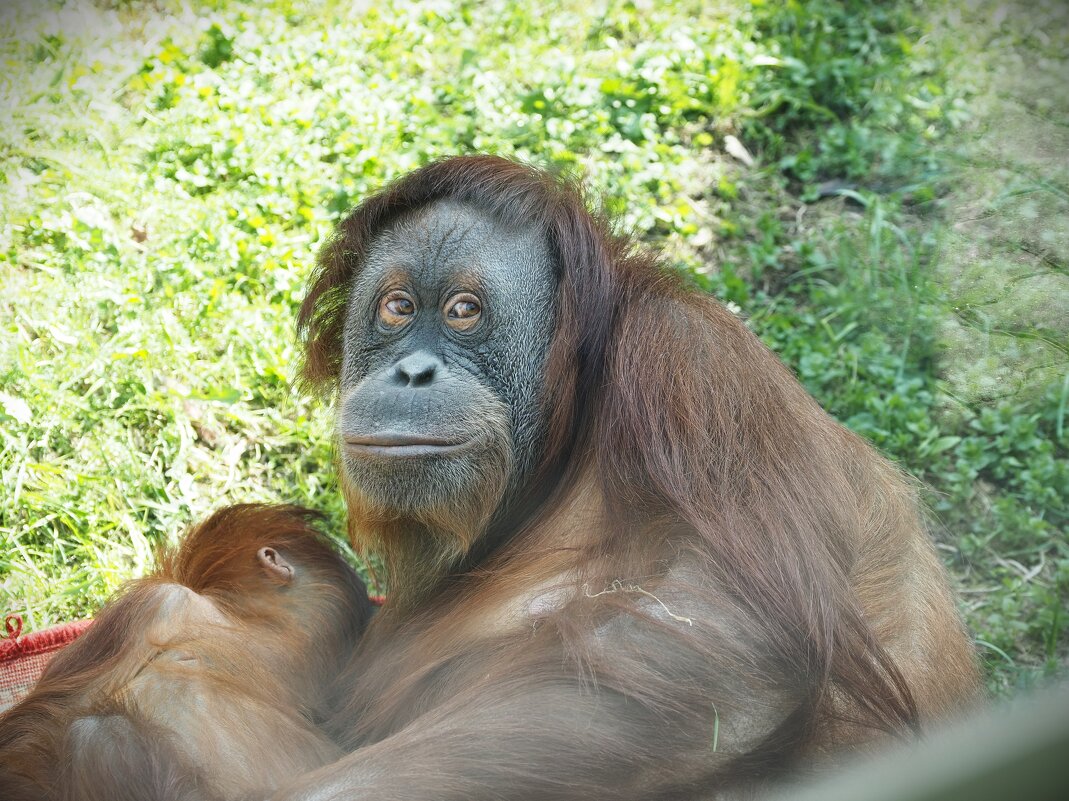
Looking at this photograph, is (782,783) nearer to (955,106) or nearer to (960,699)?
(960,699)

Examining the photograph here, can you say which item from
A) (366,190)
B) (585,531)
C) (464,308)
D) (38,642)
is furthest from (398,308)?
(366,190)

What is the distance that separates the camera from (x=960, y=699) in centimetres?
254

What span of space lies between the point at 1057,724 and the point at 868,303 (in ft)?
11.2

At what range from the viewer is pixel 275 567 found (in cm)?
281

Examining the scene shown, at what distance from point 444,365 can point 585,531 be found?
0.49 metres

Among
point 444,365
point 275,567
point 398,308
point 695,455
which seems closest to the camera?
point 695,455

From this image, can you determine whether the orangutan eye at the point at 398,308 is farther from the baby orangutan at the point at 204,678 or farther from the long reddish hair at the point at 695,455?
the baby orangutan at the point at 204,678

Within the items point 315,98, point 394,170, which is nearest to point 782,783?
point 394,170

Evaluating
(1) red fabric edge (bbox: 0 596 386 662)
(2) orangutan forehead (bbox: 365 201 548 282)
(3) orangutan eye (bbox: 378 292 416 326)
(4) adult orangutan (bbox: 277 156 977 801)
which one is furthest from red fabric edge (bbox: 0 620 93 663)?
(2) orangutan forehead (bbox: 365 201 548 282)

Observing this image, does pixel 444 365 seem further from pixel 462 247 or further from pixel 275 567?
pixel 275 567

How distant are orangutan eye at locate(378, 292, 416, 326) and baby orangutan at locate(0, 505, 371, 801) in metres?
0.67

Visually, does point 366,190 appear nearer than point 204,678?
No

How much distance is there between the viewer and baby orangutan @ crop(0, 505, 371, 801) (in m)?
2.15

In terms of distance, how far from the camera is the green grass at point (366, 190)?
12.0 ft
